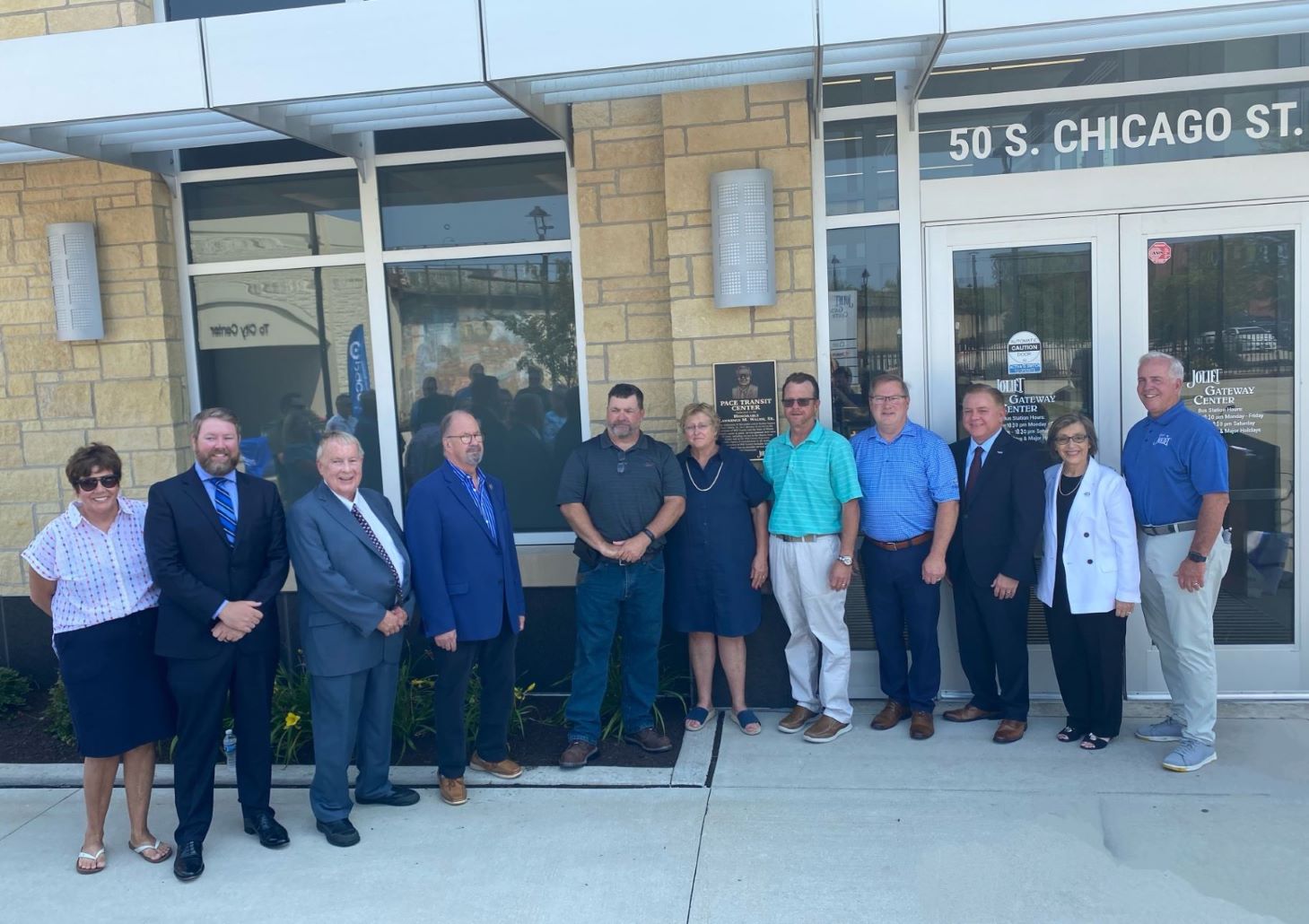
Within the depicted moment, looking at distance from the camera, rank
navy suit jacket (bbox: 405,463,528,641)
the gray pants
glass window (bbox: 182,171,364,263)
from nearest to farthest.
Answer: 1. navy suit jacket (bbox: 405,463,528,641)
2. the gray pants
3. glass window (bbox: 182,171,364,263)

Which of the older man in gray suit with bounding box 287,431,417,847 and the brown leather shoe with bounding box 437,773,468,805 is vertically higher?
the older man in gray suit with bounding box 287,431,417,847

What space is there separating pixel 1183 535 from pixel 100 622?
4.65 m

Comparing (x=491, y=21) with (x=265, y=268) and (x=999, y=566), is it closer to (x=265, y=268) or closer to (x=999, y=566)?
(x=265, y=268)

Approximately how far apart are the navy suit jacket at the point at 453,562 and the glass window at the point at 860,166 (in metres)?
2.63

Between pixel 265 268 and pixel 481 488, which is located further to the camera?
pixel 265 268

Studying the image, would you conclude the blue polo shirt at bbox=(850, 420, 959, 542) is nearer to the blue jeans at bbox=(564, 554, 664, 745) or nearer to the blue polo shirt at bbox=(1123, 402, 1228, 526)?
the blue polo shirt at bbox=(1123, 402, 1228, 526)

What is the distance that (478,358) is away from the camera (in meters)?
6.45

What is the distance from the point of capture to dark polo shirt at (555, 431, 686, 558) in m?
5.18

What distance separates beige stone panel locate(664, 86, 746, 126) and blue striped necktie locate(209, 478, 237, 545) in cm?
302

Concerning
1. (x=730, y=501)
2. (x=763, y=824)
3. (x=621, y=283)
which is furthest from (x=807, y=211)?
(x=763, y=824)

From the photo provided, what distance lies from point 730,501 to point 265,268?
337 centimetres

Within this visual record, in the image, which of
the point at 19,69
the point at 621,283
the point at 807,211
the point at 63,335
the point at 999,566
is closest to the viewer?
the point at 19,69

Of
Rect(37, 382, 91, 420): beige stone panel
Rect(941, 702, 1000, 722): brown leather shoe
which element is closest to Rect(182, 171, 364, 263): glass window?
Rect(37, 382, 91, 420): beige stone panel

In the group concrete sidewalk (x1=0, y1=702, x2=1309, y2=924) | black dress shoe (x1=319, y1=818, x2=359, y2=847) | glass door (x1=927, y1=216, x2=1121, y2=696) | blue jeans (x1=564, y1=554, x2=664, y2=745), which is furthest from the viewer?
glass door (x1=927, y1=216, x2=1121, y2=696)
